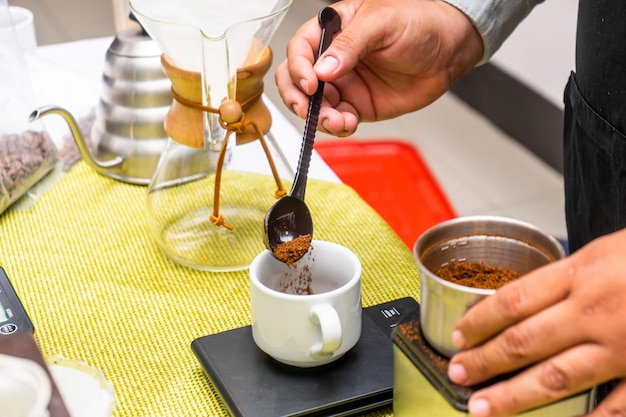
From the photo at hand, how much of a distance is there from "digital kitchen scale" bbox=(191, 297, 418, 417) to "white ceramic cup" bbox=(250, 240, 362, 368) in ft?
0.05

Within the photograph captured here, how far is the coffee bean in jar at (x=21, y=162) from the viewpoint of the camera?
3.19 feet

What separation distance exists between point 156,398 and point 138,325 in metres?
0.11

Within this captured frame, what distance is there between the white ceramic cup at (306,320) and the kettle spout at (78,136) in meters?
0.37

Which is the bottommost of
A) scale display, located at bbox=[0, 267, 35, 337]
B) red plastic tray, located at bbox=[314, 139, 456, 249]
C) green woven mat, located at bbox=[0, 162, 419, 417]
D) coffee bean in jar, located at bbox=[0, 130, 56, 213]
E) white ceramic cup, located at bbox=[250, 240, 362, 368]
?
red plastic tray, located at bbox=[314, 139, 456, 249]

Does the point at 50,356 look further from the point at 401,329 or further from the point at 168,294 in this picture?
the point at 401,329

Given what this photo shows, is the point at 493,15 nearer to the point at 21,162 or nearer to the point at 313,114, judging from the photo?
the point at 313,114

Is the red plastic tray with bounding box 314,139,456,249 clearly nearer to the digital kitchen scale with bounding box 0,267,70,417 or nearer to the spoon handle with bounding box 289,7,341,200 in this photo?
the spoon handle with bounding box 289,7,341,200

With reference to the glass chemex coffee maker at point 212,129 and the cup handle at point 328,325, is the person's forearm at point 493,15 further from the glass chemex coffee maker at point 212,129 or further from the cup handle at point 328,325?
the cup handle at point 328,325

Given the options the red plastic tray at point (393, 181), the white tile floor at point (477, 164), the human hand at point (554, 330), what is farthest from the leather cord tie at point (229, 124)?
the white tile floor at point (477, 164)

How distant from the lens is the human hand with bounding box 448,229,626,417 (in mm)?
497

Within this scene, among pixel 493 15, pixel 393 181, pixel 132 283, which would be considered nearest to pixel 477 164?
pixel 393 181

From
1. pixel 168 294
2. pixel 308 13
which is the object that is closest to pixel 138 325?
pixel 168 294

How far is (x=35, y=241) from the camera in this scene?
930 millimetres

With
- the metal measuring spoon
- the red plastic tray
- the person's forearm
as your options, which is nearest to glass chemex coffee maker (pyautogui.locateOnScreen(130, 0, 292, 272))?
the metal measuring spoon
